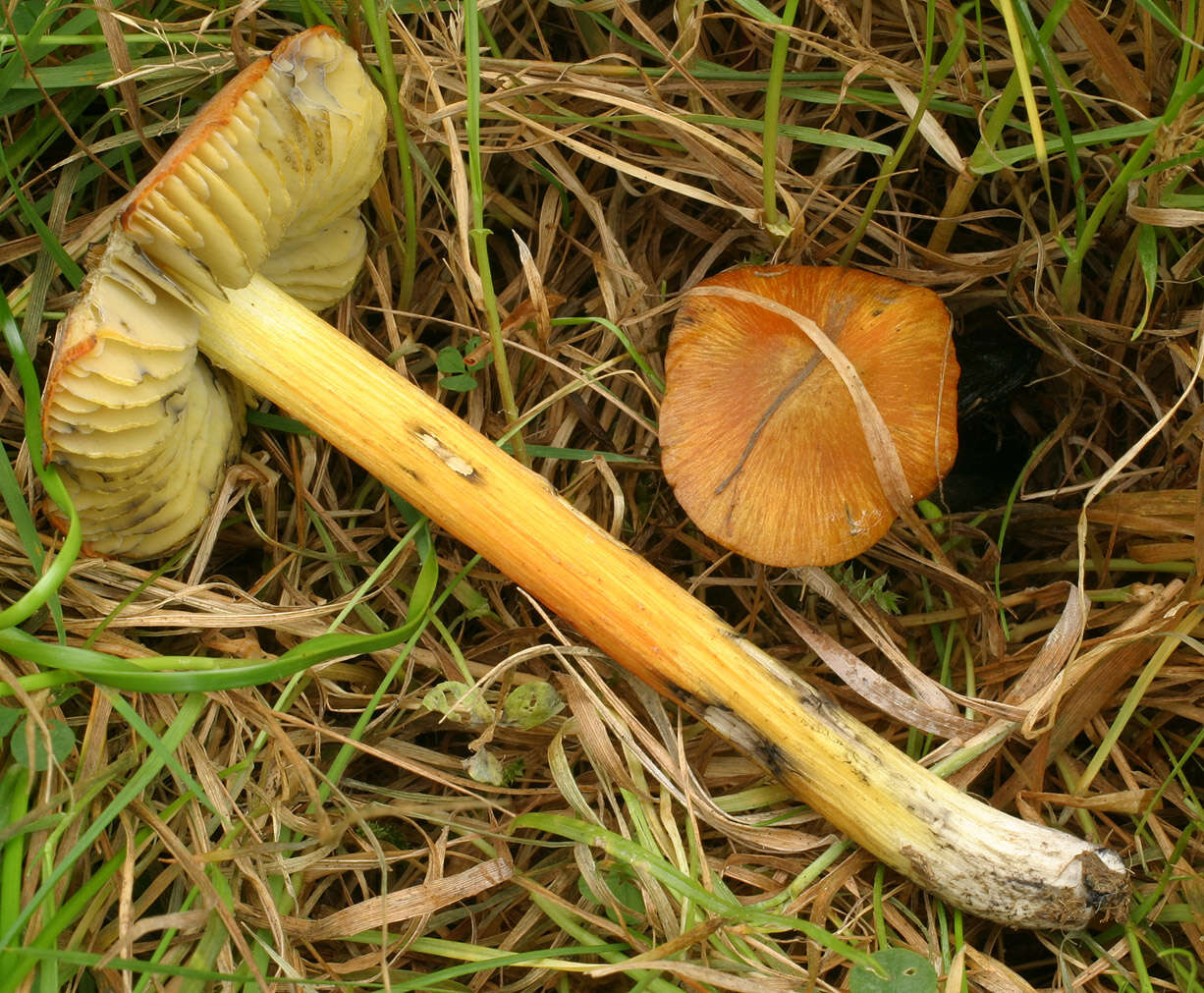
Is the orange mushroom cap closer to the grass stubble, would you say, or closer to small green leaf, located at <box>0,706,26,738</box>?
the grass stubble

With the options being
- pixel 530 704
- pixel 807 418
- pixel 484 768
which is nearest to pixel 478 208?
pixel 807 418

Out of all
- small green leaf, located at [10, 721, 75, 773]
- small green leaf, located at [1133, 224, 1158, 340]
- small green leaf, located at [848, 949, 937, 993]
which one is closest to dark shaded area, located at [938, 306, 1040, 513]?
small green leaf, located at [1133, 224, 1158, 340]

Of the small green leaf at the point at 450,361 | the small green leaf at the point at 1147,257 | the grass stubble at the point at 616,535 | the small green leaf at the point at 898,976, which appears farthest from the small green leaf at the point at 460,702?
the small green leaf at the point at 1147,257

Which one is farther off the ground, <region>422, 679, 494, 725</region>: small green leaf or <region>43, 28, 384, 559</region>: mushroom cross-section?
<region>43, 28, 384, 559</region>: mushroom cross-section

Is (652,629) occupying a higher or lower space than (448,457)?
lower

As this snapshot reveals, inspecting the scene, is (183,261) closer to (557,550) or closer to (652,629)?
(557,550)
